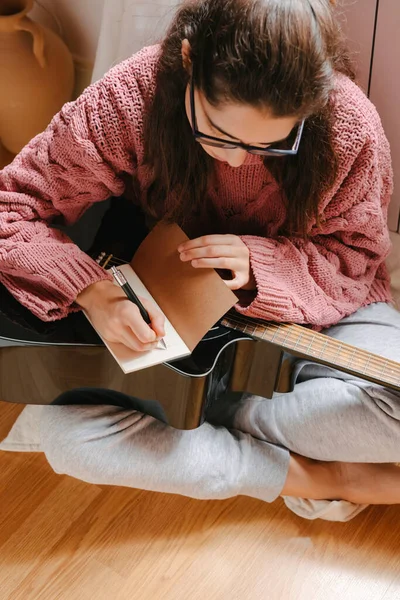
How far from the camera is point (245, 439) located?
1.12 meters

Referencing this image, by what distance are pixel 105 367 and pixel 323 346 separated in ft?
1.07

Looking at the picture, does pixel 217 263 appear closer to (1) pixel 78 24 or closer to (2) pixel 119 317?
(2) pixel 119 317

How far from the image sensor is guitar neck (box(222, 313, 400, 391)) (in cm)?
98

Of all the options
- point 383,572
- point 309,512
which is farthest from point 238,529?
point 383,572

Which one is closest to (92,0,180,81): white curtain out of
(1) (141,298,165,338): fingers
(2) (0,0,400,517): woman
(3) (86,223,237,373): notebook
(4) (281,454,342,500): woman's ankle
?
(2) (0,0,400,517): woman

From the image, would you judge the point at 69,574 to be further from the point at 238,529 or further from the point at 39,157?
the point at 39,157

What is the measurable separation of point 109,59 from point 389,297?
0.69 meters

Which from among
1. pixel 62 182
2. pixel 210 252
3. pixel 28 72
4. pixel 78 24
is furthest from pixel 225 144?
pixel 78 24

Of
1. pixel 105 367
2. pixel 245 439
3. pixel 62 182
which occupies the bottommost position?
pixel 245 439

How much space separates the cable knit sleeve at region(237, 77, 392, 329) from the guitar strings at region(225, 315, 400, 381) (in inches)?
0.7

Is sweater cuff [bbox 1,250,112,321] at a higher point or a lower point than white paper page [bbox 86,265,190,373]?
higher

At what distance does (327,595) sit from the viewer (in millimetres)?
1080

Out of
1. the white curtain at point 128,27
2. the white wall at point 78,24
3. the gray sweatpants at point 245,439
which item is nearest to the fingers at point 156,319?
the gray sweatpants at point 245,439

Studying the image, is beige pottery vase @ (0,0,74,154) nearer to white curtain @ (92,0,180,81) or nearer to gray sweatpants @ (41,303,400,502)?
white curtain @ (92,0,180,81)
